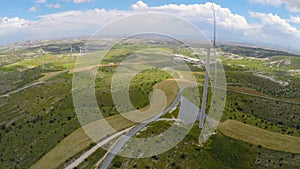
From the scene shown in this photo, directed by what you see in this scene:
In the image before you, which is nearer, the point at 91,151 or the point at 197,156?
the point at 197,156

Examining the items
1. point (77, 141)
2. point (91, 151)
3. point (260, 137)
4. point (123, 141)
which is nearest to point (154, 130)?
point (123, 141)

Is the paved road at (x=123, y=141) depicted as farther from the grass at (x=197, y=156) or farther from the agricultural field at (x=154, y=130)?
the agricultural field at (x=154, y=130)

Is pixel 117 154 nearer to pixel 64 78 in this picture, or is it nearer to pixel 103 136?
pixel 103 136

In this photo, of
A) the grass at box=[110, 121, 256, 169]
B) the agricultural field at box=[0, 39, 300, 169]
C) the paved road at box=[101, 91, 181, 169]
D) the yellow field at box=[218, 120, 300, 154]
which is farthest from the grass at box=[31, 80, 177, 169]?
the yellow field at box=[218, 120, 300, 154]

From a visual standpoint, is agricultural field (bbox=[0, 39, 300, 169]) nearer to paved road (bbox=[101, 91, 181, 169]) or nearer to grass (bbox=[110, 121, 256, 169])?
grass (bbox=[110, 121, 256, 169])

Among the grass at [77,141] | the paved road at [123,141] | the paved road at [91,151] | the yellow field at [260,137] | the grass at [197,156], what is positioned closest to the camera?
the grass at [197,156]

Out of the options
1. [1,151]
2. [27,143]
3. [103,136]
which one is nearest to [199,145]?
[103,136]

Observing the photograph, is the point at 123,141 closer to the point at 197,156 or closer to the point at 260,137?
the point at 197,156

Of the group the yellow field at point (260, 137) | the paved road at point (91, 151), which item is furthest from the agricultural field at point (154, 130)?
the paved road at point (91, 151)

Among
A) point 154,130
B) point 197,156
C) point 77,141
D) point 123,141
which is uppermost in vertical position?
point 154,130
